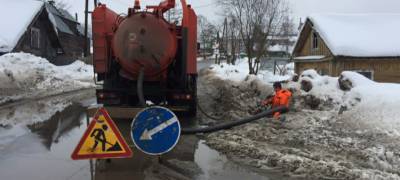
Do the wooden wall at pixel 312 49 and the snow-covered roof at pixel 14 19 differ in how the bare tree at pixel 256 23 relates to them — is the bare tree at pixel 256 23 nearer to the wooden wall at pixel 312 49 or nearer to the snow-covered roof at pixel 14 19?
the wooden wall at pixel 312 49

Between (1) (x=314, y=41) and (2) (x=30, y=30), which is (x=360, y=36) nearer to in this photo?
(1) (x=314, y=41)

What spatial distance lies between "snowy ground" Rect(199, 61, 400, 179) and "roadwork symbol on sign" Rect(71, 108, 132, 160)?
247 cm

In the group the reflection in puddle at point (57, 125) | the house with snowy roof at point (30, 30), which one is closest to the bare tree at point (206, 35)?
the house with snowy roof at point (30, 30)

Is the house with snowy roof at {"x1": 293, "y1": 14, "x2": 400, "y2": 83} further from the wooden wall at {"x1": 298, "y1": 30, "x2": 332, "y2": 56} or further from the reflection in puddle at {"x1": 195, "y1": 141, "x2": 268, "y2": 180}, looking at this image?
the reflection in puddle at {"x1": 195, "y1": 141, "x2": 268, "y2": 180}

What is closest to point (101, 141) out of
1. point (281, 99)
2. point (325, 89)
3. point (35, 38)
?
point (281, 99)

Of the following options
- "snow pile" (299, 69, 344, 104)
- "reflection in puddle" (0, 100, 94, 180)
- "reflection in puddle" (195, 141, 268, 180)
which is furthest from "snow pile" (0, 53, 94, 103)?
"reflection in puddle" (195, 141, 268, 180)

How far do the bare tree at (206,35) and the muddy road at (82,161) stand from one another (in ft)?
241

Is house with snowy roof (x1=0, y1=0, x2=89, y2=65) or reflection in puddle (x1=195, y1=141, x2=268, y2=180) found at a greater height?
house with snowy roof (x1=0, y1=0, x2=89, y2=65)

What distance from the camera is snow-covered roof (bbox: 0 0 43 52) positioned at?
3191cm

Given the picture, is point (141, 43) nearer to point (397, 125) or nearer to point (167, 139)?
point (167, 139)

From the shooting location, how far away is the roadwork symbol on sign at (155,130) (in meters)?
7.18

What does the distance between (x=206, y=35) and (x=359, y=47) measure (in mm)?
59991

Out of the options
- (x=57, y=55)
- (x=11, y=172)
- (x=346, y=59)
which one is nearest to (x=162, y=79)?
(x=11, y=172)

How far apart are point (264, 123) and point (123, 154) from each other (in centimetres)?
552
